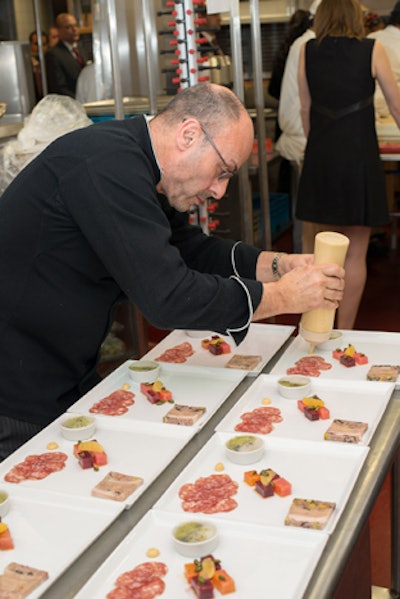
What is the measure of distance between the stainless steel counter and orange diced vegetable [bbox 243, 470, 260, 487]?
0.16 meters

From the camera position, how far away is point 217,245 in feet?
8.57

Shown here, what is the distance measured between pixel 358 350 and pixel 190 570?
3.86 feet

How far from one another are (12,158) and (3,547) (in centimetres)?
234

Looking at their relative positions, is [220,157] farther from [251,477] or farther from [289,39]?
[289,39]

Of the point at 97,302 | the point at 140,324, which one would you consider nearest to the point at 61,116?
the point at 140,324

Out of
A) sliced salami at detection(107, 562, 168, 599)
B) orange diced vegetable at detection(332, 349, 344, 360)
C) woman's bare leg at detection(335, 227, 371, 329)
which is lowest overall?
woman's bare leg at detection(335, 227, 371, 329)

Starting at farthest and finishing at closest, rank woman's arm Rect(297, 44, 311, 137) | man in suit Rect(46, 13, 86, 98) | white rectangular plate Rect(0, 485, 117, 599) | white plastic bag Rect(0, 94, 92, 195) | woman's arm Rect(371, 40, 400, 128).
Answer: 1. man in suit Rect(46, 13, 86, 98)
2. woman's arm Rect(297, 44, 311, 137)
3. woman's arm Rect(371, 40, 400, 128)
4. white plastic bag Rect(0, 94, 92, 195)
5. white rectangular plate Rect(0, 485, 117, 599)

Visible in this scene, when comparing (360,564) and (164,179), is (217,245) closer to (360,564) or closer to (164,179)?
(164,179)

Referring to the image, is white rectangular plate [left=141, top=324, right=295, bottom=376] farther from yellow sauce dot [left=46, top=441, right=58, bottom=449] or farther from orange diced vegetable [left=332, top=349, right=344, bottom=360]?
yellow sauce dot [left=46, top=441, right=58, bottom=449]

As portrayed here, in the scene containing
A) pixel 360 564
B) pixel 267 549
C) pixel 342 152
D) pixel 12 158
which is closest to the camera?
pixel 267 549

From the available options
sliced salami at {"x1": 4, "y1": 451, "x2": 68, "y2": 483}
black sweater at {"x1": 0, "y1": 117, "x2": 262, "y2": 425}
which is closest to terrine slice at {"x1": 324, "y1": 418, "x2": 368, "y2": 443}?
black sweater at {"x1": 0, "y1": 117, "x2": 262, "y2": 425}

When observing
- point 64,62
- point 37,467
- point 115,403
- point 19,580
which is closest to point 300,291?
point 115,403

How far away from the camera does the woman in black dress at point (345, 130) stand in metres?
4.14

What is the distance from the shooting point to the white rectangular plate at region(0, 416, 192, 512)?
1773 mm
